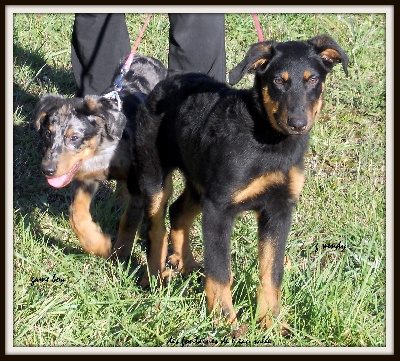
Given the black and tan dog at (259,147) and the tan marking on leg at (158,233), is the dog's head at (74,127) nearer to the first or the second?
the tan marking on leg at (158,233)

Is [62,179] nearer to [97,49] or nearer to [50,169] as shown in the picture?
[50,169]

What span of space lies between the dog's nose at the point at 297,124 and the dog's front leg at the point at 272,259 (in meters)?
0.64

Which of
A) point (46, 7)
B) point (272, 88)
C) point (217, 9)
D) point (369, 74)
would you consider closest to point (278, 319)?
point (272, 88)

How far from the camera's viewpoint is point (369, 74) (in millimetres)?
7906

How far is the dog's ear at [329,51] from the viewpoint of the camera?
427 cm

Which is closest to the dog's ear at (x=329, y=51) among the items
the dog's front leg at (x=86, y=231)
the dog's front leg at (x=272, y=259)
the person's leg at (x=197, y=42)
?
the dog's front leg at (x=272, y=259)

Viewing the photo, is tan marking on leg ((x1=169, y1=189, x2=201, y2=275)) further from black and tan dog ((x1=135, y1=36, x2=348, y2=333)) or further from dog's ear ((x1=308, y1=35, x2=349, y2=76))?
dog's ear ((x1=308, y1=35, x2=349, y2=76))

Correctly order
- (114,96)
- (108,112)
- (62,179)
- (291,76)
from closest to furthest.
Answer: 1. (291,76)
2. (62,179)
3. (108,112)
4. (114,96)

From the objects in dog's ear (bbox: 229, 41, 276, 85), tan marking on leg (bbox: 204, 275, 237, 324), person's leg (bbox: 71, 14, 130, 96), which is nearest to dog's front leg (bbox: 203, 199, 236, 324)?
tan marking on leg (bbox: 204, 275, 237, 324)

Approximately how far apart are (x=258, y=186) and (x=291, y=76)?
2.17ft

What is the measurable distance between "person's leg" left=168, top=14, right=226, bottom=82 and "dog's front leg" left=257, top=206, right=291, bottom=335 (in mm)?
2086

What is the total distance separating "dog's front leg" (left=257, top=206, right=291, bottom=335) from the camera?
4.43m

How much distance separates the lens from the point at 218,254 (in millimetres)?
4301

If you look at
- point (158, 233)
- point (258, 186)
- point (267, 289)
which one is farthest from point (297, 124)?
point (158, 233)
